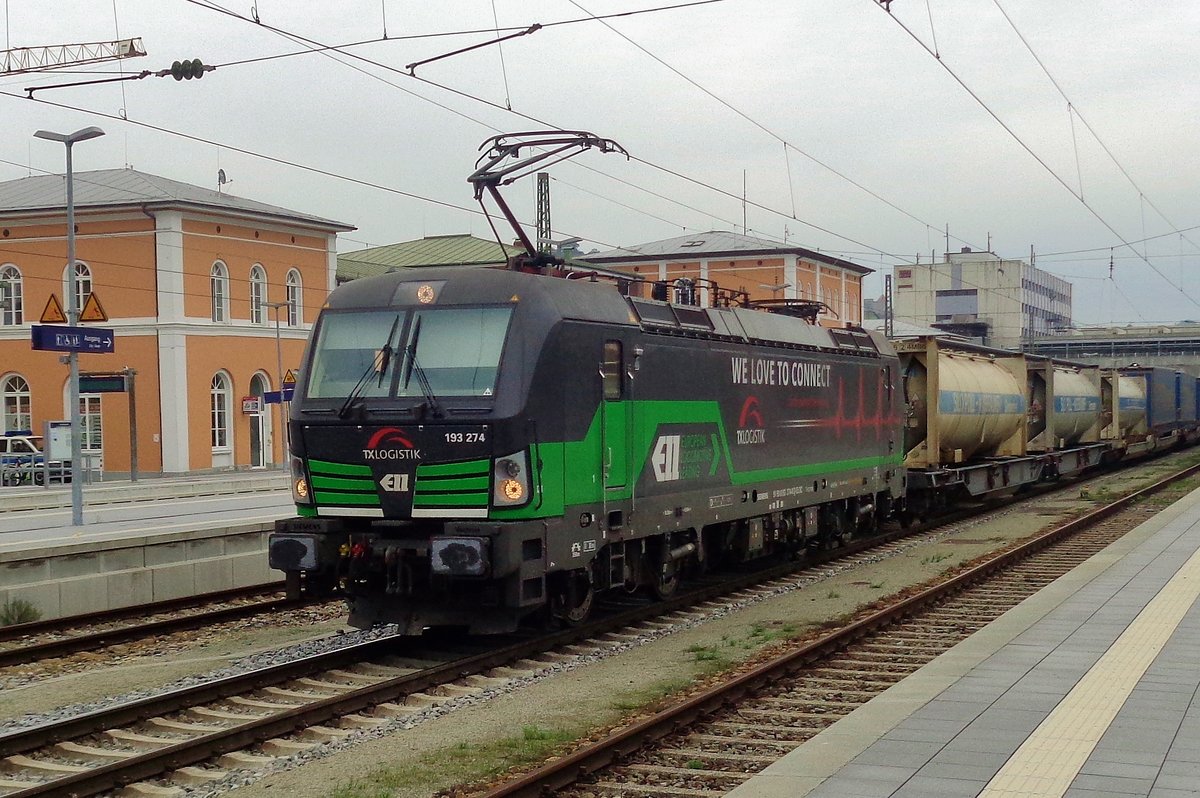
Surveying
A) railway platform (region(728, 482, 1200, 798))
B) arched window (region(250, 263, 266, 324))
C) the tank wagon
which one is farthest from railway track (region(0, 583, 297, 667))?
arched window (region(250, 263, 266, 324))

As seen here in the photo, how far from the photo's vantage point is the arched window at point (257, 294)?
47.8m

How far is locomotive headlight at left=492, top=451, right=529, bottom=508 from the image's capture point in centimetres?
1112

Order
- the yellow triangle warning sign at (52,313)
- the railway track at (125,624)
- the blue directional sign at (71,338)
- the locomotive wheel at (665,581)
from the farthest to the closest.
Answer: the yellow triangle warning sign at (52,313), the blue directional sign at (71,338), the locomotive wheel at (665,581), the railway track at (125,624)

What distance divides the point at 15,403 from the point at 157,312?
6645mm

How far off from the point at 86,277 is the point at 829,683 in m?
40.3

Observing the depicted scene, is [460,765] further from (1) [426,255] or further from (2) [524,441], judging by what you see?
(1) [426,255]

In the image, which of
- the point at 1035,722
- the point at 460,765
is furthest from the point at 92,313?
the point at 1035,722

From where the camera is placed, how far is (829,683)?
35.6ft

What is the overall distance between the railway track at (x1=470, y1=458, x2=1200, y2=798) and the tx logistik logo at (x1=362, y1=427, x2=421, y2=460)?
3.34 metres

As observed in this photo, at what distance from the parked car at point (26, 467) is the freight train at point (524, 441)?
27.0m

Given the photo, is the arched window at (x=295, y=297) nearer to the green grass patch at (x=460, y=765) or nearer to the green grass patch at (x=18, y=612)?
the green grass patch at (x=18, y=612)

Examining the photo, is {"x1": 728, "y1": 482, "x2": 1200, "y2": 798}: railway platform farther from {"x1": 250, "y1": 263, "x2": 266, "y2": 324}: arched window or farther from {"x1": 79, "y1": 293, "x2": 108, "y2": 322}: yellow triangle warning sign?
{"x1": 250, "y1": 263, "x2": 266, "y2": 324}: arched window

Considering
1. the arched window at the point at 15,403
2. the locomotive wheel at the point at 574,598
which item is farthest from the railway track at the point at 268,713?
the arched window at the point at 15,403

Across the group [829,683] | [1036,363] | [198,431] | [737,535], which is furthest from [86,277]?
[829,683]
